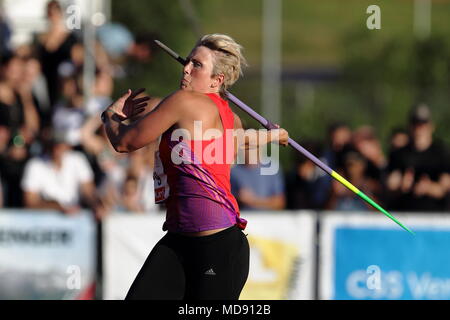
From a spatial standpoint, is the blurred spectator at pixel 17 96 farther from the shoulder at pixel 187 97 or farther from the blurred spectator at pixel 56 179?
the shoulder at pixel 187 97

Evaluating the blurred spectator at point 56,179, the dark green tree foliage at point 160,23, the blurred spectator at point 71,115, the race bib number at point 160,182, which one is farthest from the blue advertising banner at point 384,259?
the dark green tree foliage at point 160,23

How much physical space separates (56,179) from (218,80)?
16.9 ft

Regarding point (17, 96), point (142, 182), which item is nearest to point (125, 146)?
point (142, 182)

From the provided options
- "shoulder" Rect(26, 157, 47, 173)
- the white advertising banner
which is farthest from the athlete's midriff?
"shoulder" Rect(26, 157, 47, 173)

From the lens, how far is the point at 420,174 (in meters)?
11.5

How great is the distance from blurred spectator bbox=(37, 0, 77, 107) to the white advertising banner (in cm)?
291

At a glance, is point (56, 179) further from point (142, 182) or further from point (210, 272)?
point (210, 272)

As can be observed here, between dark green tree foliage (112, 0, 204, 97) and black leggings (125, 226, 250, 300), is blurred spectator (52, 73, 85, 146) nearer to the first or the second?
black leggings (125, 226, 250, 300)

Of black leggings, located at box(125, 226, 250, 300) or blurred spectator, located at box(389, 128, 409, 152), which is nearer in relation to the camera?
black leggings, located at box(125, 226, 250, 300)

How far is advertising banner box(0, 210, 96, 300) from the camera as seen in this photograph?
10312 mm

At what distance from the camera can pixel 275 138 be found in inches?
254

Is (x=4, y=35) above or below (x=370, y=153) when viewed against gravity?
above

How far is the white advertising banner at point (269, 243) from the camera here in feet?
33.7
